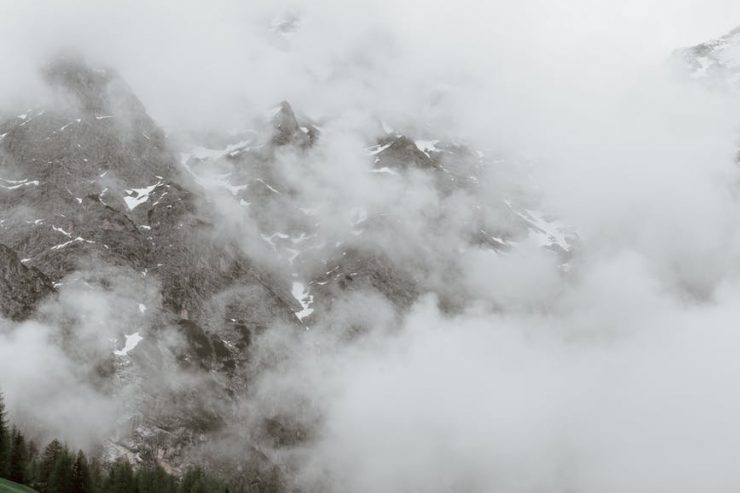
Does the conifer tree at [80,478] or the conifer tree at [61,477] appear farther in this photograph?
the conifer tree at [80,478]

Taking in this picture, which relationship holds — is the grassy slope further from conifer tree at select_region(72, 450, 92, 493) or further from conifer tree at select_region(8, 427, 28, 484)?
conifer tree at select_region(72, 450, 92, 493)

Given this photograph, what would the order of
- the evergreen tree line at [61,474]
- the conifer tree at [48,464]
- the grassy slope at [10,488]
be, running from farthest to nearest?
the conifer tree at [48,464], the evergreen tree line at [61,474], the grassy slope at [10,488]

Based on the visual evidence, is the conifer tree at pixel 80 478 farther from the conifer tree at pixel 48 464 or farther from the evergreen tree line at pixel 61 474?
the conifer tree at pixel 48 464

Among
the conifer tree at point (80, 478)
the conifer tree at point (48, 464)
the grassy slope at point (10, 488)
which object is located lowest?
the conifer tree at point (48, 464)

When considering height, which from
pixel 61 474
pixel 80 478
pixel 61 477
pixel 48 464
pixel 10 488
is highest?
pixel 10 488

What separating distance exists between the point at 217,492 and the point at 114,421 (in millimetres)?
61776

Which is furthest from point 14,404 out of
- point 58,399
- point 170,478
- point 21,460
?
point 21,460

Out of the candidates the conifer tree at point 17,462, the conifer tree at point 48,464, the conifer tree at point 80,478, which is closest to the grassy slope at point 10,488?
the conifer tree at point 17,462

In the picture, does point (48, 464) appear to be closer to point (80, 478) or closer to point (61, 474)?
point (61, 474)

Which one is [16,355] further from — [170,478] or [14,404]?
[170,478]

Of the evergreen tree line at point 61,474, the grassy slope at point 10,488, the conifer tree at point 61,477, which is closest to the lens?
the grassy slope at point 10,488

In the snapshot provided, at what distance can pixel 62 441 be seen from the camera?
189 meters

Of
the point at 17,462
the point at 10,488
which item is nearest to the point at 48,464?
the point at 17,462

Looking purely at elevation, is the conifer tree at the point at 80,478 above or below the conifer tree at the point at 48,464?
above
